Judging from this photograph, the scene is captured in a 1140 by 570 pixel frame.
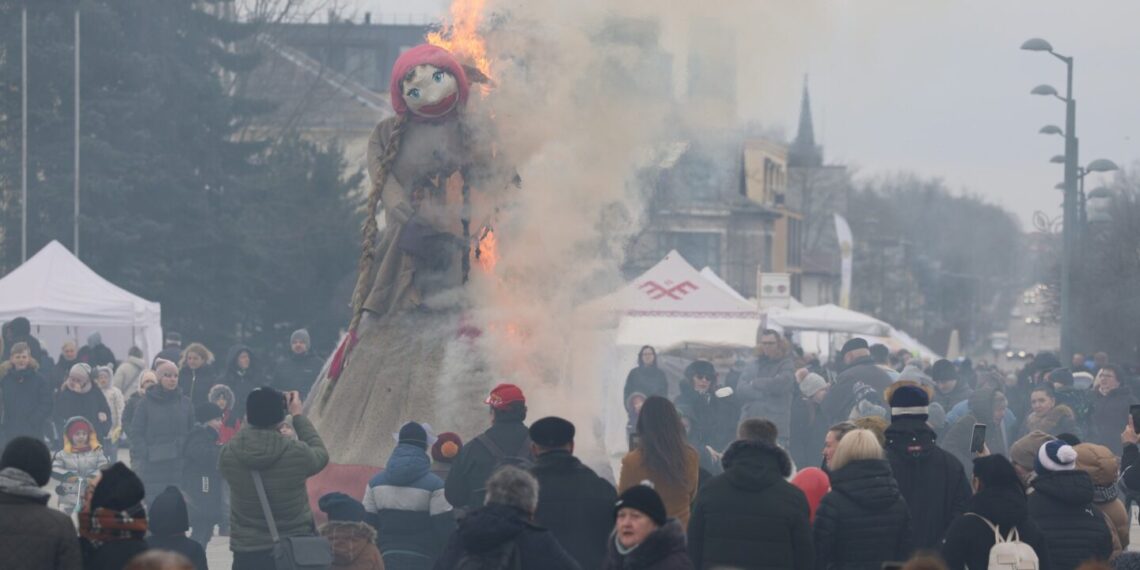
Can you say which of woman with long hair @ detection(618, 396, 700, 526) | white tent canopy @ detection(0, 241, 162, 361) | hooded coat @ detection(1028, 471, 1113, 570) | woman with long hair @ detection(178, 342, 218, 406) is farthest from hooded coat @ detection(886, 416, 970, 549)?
white tent canopy @ detection(0, 241, 162, 361)

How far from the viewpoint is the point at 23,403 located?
63.3 ft

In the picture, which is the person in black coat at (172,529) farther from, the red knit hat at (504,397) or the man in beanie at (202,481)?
the man in beanie at (202,481)

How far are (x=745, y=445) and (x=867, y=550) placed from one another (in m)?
0.73

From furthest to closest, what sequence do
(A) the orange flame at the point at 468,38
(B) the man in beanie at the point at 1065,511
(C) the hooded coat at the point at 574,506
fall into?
(A) the orange flame at the point at 468,38 → (B) the man in beanie at the point at 1065,511 → (C) the hooded coat at the point at 574,506

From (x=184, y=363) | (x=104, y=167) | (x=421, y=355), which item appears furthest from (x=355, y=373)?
(x=104, y=167)

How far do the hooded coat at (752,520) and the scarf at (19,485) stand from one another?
2.77 metres

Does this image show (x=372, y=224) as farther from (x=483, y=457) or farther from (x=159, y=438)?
(x=159, y=438)

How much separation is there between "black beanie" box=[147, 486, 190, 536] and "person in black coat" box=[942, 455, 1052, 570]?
3574 millimetres

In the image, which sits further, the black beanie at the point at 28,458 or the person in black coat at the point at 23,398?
the person in black coat at the point at 23,398

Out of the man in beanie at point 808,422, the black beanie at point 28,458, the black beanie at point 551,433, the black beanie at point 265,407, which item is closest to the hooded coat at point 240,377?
the man in beanie at point 808,422

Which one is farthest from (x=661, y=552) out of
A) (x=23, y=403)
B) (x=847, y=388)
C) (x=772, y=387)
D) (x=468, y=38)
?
(x=23, y=403)

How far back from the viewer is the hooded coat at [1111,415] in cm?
1942

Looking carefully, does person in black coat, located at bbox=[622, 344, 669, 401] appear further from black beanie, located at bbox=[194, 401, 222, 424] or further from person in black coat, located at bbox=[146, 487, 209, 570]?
person in black coat, located at bbox=[146, 487, 209, 570]

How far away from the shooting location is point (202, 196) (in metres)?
37.0
